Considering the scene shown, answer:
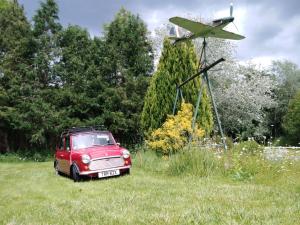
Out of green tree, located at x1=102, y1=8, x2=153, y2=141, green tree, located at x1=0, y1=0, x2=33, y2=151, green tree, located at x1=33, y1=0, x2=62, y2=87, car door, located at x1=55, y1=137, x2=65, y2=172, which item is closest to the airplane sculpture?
car door, located at x1=55, y1=137, x2=65, y2=172

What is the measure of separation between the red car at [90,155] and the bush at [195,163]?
63.1 inches

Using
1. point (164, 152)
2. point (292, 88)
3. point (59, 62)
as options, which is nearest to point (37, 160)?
point (59, 62)

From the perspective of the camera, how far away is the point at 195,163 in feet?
31.3

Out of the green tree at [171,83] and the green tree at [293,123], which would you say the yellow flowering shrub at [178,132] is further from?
the green tree at [293,123]

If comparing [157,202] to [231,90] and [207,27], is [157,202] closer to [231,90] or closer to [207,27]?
→ [207,27]

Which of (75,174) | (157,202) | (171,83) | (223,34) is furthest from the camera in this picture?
(171,83)

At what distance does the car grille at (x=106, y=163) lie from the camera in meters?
10.3

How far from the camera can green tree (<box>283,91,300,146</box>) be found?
104 ft

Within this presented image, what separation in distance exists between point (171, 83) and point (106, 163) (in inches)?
233

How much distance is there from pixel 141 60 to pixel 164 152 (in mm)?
9254

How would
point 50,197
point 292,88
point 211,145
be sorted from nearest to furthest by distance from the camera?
point 50,197 → point 211,145 → point 292,88

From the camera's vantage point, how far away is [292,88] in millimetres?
39250

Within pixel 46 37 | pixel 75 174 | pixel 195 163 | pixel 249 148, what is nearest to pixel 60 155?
pixel 75 174

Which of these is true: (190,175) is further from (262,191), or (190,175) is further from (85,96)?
(85,96)
